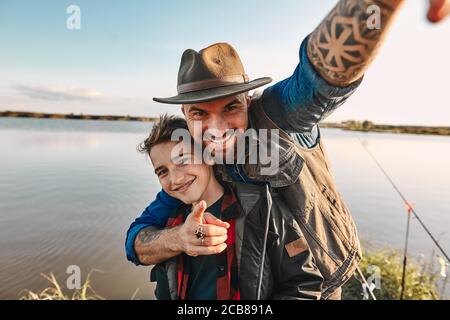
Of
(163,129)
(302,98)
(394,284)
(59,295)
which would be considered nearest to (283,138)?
(302,98)

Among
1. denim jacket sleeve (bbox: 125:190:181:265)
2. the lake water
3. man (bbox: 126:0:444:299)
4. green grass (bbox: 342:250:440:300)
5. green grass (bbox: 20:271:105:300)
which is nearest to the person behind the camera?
man (bbox: 126:0:444:299)

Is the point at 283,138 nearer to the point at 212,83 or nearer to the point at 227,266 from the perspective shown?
the point at 212,83

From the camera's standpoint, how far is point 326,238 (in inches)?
62.4

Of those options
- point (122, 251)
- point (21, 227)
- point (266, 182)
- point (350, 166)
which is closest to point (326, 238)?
point (266, 182)

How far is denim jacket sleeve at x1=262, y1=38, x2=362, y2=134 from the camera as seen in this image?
1058mm

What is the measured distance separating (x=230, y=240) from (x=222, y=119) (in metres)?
0.67

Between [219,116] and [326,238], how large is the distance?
3.01 ft

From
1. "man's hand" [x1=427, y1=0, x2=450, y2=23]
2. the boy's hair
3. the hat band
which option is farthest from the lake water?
"man's hand" [x1=427, y1=0, x2=450, y2=23]

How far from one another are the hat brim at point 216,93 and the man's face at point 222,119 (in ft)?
0.16

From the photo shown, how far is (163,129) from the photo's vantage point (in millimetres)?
1708

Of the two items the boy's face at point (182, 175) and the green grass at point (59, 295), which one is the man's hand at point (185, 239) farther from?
the green grass at point (59, 295)

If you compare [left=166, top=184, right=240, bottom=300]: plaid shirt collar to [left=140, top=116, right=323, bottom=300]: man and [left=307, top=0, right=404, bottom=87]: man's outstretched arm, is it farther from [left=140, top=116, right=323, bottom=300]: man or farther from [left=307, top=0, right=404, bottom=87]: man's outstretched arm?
[left=307, top=0, right=404, bottom=87]: man's outstretched arm

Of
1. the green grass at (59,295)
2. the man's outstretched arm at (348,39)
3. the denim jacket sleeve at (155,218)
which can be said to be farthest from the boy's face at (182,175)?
the green grass at (59,295)
